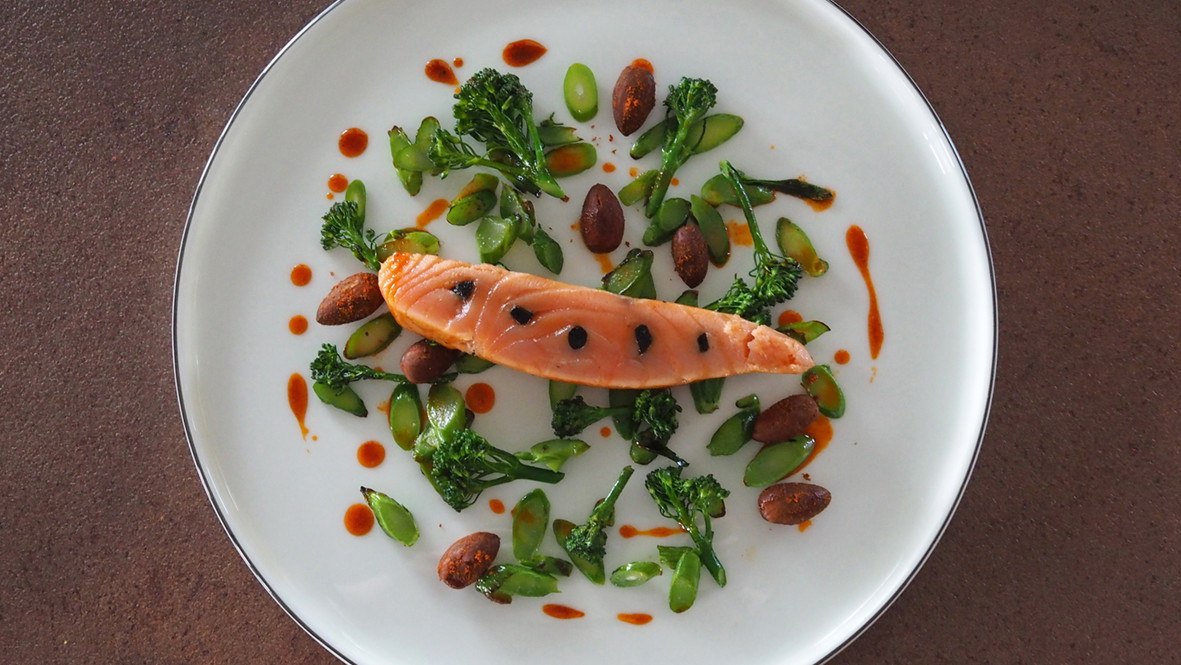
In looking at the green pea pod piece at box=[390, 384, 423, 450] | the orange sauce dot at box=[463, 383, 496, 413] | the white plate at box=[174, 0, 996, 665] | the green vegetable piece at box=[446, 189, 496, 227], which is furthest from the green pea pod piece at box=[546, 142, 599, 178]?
the green pea pod piece at box=[390, 384, 423, 450]

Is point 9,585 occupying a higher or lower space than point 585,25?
lower

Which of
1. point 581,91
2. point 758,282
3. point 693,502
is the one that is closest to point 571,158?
point 581,91

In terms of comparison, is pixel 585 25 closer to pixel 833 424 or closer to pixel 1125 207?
pixel 833 424

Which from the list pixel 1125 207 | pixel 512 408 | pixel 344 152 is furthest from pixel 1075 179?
pixel 344 152

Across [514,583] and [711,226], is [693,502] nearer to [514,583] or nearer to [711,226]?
[514,583]

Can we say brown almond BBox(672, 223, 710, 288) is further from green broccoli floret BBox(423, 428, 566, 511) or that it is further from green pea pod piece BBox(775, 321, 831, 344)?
green broccoli floret BBox(423, 428, 566, 511)

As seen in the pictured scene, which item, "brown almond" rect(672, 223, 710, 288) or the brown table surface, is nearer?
"brown almond" rect(672, 223, 710, 288)
